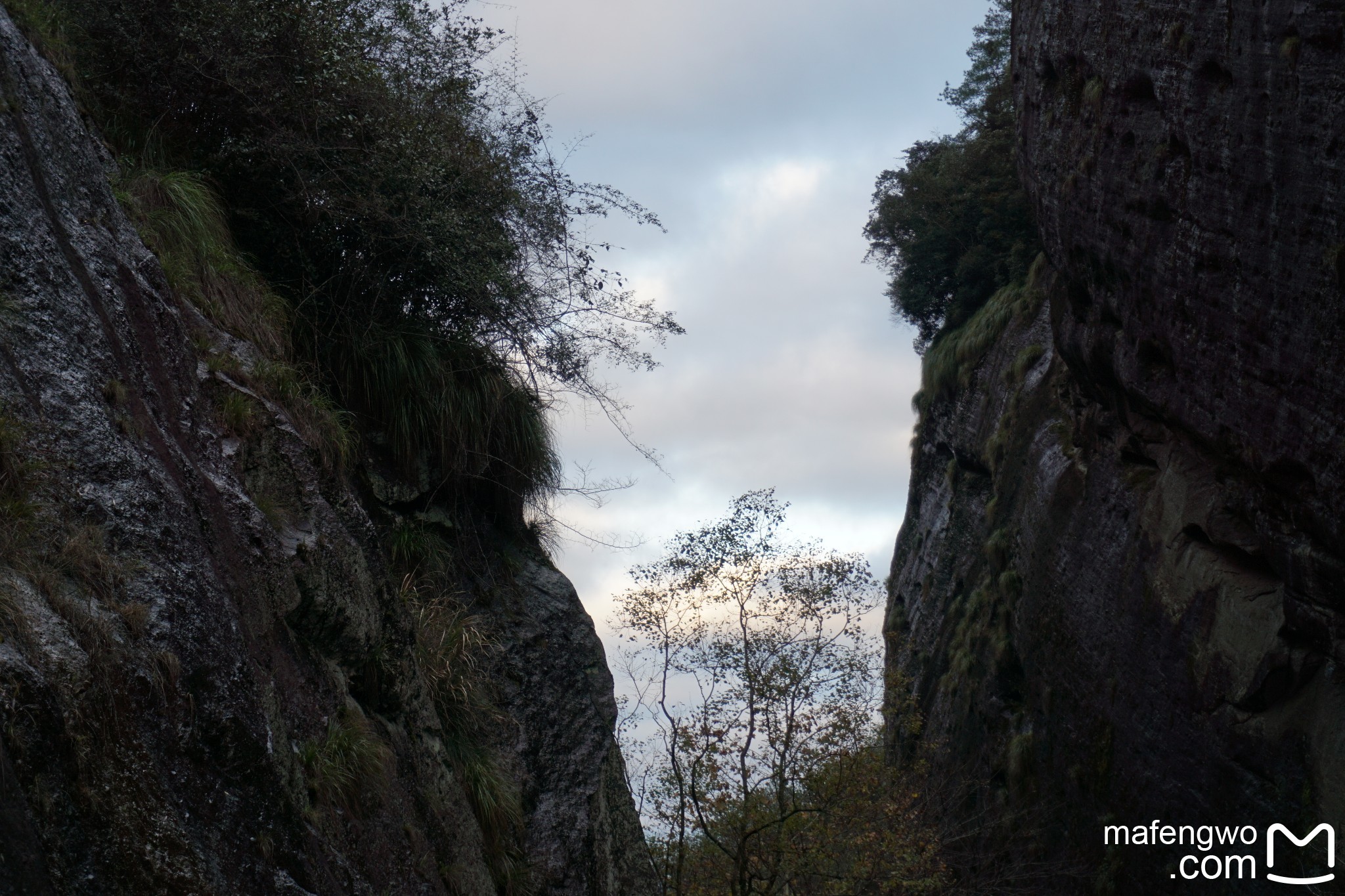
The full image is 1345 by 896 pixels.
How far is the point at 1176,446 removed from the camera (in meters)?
11.0

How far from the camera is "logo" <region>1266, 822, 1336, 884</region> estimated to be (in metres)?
8.38

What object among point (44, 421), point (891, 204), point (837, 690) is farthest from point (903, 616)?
point (44, 421)

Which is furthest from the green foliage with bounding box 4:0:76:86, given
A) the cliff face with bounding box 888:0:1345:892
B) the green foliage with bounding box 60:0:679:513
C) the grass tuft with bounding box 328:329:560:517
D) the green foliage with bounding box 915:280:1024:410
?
the green foliage with bounding box 915:280:1024:410

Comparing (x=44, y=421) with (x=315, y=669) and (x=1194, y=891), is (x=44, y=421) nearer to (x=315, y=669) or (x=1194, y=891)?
(x=315, y=669)

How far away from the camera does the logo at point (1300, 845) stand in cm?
838

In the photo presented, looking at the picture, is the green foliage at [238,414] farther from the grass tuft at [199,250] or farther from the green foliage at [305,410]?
the grass tuft at [199,250]

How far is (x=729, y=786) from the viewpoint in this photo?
1298cm

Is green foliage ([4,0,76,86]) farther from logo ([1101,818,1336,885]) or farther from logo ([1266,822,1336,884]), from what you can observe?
logo ([1101,818,1336,885])

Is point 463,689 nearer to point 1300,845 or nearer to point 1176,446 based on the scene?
point 1300,845

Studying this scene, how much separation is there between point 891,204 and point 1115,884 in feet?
53.1

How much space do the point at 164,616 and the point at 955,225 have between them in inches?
812

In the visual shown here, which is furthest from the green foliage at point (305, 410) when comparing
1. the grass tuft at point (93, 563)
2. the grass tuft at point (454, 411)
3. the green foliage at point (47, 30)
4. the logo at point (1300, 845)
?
the logo at point (1300, 845)

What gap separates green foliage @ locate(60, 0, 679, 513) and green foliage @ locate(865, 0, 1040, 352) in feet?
44.7

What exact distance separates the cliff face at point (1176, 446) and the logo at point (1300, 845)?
123 mm
